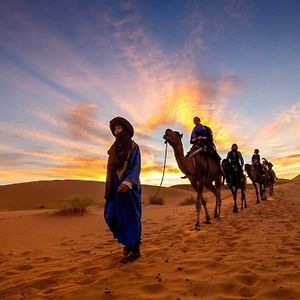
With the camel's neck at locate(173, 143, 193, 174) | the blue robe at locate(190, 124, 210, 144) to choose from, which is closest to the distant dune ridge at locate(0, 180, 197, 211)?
the blue robe at locate(190, 124, 210, 144)

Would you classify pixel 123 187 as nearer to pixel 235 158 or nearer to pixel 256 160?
pixel 235 158

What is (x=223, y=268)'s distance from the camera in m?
5.02

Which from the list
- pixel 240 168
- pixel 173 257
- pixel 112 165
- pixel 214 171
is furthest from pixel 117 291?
pixel 240 168

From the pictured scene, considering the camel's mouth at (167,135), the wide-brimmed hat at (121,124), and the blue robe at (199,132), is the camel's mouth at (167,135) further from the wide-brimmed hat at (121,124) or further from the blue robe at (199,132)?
the wide-brimmed hat at (121,124)

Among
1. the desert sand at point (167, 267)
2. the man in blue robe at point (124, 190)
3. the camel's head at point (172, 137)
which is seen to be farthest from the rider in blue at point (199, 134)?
the man in blue robe at point (124, 190)

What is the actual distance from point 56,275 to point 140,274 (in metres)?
1.32

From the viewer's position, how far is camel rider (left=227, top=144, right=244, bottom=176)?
15.6m

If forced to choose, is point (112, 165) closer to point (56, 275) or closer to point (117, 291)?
point (56, 275)

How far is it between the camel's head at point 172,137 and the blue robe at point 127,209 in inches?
142

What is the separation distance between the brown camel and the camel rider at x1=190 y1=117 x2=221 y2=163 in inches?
13.4

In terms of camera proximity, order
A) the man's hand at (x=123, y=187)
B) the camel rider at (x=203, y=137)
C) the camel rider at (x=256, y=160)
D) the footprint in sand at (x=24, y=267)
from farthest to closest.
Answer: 1. the camel rider at (x=256, y=160)
2. the camel rider at (x=203, y=137)
3. the footprint in sand at (x=24, y=267)
4. the man's hand at (x=123, y=187)

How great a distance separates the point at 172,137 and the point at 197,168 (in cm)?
178

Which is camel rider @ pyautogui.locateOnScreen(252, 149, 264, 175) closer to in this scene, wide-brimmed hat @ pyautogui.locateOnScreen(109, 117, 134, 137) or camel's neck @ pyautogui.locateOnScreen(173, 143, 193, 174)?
camel's neck @ pyautogui.locateOnScreen(173, 143, 193, 174)

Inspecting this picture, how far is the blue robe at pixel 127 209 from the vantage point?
5.91 metres
